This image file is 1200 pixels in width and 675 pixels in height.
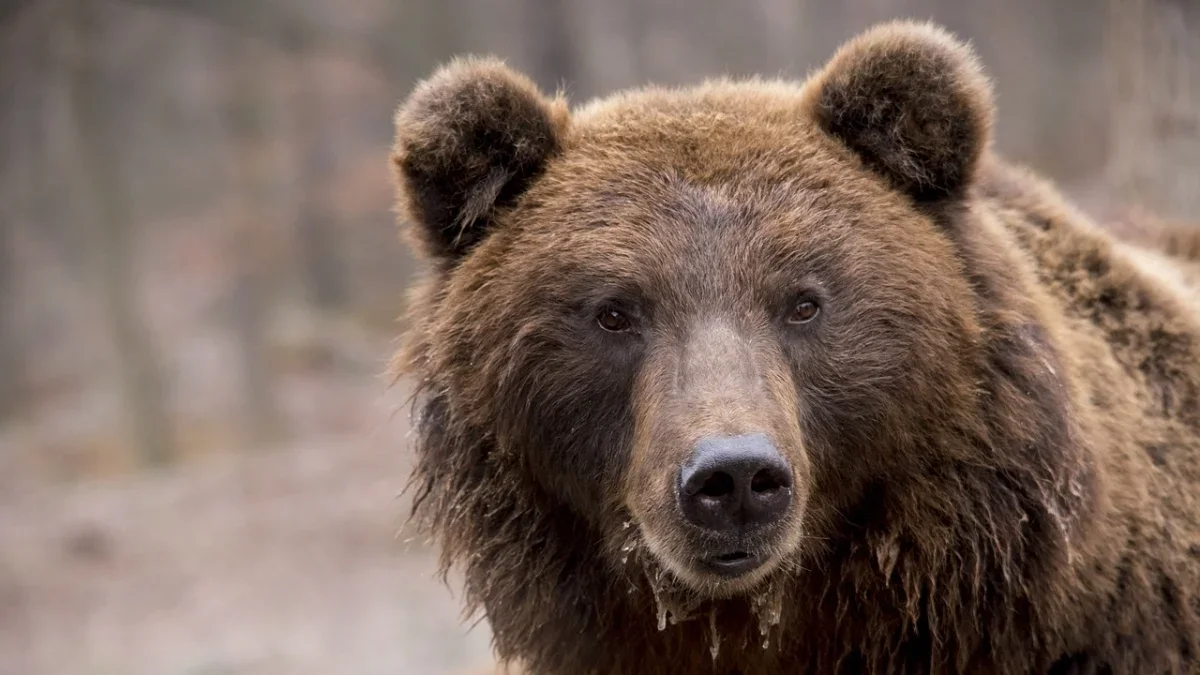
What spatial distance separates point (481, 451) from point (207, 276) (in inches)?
836

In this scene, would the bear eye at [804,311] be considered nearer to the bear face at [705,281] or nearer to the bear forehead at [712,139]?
the bear face at [705,281]

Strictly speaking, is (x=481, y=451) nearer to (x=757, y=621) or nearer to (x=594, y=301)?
(x=594, y=301)

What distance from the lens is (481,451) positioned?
4258 mm

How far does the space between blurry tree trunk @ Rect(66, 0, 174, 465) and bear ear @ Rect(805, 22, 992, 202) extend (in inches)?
547

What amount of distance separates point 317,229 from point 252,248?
4.14 ft

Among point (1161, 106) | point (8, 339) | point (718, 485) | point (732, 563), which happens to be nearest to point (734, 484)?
point (718, 485)

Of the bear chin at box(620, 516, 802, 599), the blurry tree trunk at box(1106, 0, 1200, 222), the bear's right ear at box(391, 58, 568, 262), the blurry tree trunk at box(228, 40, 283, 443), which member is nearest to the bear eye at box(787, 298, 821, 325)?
the bear chin at box(620, 516, 802, 599)

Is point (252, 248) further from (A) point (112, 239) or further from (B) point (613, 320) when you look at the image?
(B) point (613, 320)

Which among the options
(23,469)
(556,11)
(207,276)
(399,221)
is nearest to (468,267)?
(399,221)

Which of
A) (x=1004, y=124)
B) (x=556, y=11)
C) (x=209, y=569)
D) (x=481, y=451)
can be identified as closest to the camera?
(x=481, y=451)

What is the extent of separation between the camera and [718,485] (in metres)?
3.49

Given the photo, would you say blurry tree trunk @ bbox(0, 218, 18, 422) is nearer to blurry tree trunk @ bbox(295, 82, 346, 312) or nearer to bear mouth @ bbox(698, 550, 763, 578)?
blurry tree trunk @ bbox(295, 82, 346, 312)

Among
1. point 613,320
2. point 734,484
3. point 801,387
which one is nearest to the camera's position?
point 734,484

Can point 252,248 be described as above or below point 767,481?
below
